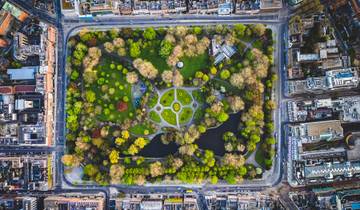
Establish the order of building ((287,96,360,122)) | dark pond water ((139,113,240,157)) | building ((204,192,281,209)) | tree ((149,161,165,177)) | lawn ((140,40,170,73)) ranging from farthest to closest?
lawn ((140,40,170,73))
dark pond water ((139,113,240,157))
tree ((149,161,165,177))
building ((287,96,360,122))
building ((204,192,281,209))

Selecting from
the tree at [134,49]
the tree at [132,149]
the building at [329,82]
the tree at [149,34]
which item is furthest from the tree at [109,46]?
the building at [329,82]

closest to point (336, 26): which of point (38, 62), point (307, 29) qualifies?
point (307, 29)

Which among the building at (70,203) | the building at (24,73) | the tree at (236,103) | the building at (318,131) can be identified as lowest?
the building at (70,203)

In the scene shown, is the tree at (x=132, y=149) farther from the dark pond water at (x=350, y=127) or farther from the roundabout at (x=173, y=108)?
the dark pond water at (x=350, y=127)

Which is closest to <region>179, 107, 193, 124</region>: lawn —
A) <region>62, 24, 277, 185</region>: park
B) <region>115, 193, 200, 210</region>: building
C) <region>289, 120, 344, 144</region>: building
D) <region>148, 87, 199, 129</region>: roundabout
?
<region>148, 87, 199, 129</region>: roundabout

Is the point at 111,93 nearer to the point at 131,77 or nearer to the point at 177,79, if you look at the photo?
the point at 131,77

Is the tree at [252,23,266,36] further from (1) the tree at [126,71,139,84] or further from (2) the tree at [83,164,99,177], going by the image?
(2) the tree at [83,164,99,177]
